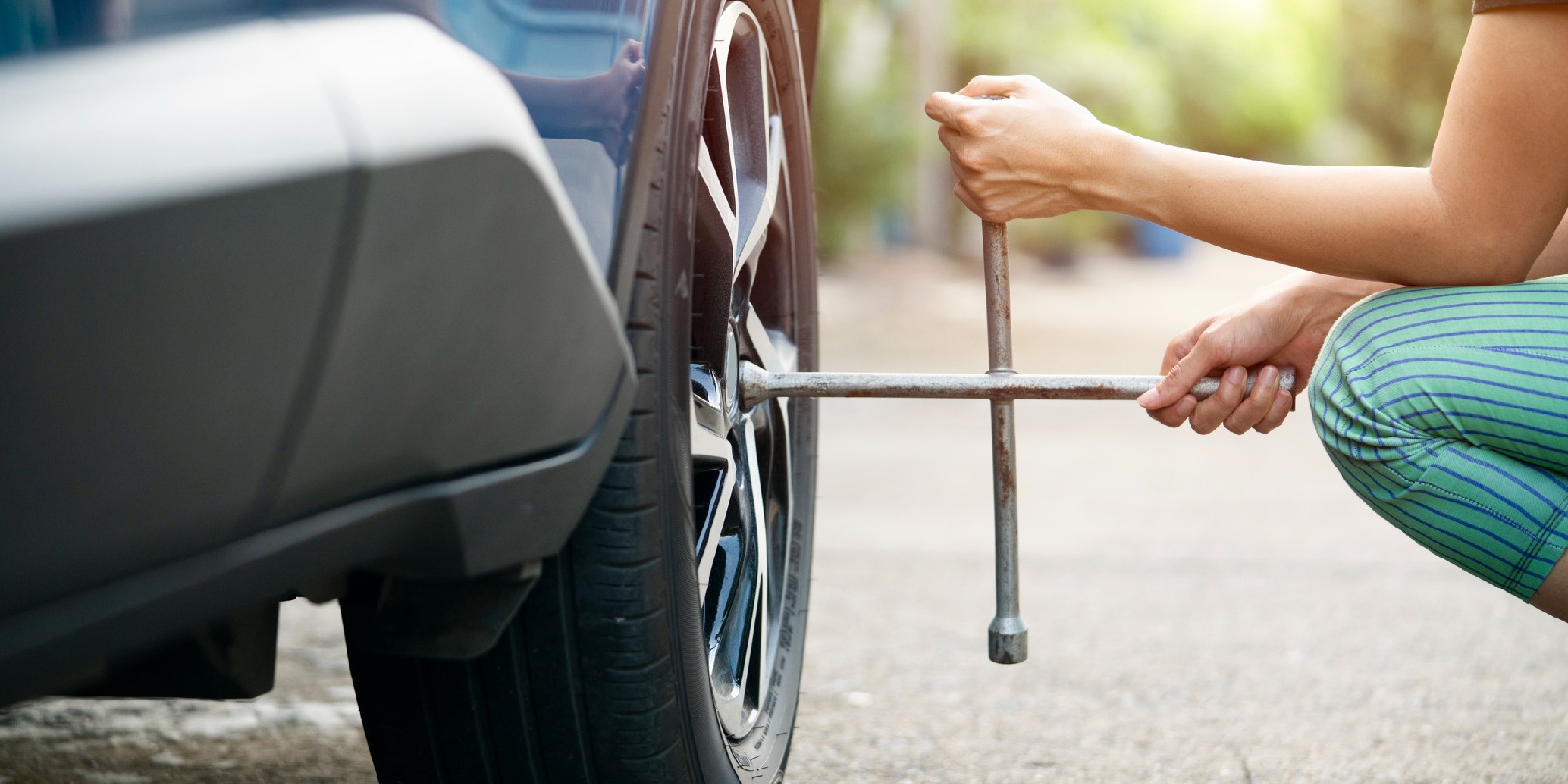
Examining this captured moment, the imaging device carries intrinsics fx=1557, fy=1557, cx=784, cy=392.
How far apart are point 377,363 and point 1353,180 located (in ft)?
3.18

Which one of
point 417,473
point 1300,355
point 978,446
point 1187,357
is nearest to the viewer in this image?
point 417,473

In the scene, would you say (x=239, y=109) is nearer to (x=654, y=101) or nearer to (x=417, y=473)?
(x=417, y=473)

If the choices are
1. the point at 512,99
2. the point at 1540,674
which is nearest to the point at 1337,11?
the point at 1540,674

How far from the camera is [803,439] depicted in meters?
2.02

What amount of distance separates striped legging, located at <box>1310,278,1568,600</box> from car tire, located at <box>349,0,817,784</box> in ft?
1.98

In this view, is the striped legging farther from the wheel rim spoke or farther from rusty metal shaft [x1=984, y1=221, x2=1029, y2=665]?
the wheel rim spoke

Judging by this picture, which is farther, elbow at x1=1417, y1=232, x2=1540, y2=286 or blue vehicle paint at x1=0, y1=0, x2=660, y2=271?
elbow at x1=1417, y1=232, x2=1540, y2=286

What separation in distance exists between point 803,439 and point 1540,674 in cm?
128

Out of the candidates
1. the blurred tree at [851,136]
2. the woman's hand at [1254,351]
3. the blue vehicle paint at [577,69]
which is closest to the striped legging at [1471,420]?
the woman's hand at [1254,351]

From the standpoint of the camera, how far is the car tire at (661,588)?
1.16 metres

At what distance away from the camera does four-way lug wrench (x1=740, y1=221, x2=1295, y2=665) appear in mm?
1564

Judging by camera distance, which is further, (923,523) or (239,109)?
(923,523)

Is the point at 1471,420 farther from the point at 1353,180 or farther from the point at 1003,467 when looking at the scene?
the point at 1003,467

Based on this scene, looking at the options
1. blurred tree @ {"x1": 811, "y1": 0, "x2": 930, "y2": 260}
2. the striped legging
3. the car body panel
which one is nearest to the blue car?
the car body panel
